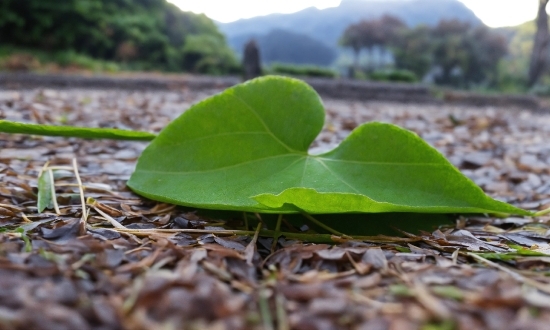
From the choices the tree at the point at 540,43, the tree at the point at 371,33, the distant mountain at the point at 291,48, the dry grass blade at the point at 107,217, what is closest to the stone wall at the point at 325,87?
the dry grass blade at the point at 107,217

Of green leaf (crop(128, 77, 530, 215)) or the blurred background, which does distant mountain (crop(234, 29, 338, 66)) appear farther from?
green leaf (crop(128, 77, 530, 215))

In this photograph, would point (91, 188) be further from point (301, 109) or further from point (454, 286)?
point (454, 286)

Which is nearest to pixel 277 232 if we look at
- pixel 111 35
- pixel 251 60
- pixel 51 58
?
pixel 251 60

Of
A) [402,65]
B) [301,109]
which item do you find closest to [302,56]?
[402,65]

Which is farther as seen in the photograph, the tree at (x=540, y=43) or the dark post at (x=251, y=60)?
the tree at (x=540, y=43)

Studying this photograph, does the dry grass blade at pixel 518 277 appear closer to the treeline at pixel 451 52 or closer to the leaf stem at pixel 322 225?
the leaf stem at pixel 322 225

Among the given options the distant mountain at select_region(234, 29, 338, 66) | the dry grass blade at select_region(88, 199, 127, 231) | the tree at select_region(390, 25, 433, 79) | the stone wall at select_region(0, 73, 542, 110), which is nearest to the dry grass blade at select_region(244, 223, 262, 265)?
the dry grass blade at select_region(88, 199, 127, 231)
